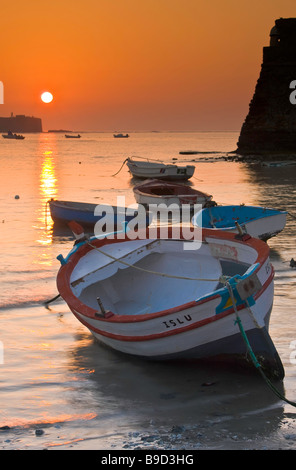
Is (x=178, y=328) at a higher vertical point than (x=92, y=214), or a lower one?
higher

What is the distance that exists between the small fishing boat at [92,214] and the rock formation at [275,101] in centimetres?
4936

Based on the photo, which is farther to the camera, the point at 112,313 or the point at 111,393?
the point at 112,313

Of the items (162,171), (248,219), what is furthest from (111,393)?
(162,171)

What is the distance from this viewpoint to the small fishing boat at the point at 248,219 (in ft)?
49.1

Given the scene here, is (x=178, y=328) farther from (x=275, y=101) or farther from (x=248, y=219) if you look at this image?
(x=275, y=101)

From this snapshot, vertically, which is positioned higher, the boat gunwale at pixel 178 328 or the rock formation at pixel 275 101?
the rock formation at pixel 275 101

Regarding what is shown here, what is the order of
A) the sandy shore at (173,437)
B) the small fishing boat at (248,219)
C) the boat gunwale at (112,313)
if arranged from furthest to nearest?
1. the small fishing boat at (248,219)
2. the boat gunwale at (112,313)
3. the sandy shore at (173,437)

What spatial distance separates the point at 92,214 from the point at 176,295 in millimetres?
9933

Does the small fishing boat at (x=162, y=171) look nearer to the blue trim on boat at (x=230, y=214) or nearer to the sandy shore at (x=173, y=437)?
the blue trim on boat at (x=230, y=214)

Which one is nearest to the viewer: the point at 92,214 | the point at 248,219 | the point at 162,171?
the point at 248,219

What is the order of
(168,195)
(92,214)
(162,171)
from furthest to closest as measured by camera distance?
(162,171) → (168,195) → (92,214)

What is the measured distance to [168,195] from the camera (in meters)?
23.7

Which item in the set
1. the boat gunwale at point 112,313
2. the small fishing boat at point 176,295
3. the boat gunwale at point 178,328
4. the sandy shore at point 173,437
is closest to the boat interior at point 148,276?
the small fishing boat at point 176,295

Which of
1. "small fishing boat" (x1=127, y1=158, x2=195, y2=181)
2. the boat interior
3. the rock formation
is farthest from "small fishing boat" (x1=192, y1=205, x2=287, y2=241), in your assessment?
the rock formation
